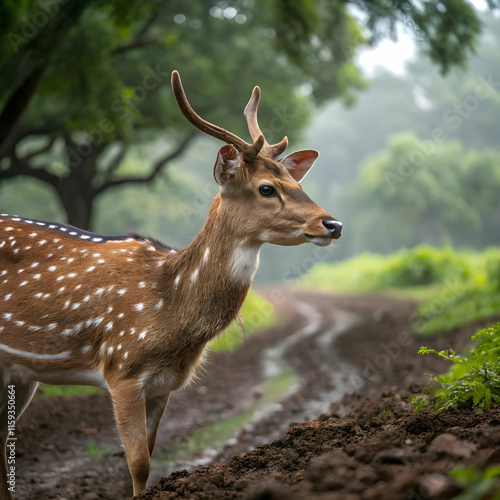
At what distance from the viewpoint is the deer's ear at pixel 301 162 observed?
14.6 feet

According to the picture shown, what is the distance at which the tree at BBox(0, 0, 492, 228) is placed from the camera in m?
8.30

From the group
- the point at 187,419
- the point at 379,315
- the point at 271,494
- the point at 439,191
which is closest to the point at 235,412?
the point at 187,419

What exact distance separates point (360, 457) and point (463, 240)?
43.4m

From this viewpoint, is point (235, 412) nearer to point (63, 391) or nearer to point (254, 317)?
point (63, 391)

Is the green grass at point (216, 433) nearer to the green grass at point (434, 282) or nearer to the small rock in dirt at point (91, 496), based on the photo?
the small rock in dirt at point (91, 496)

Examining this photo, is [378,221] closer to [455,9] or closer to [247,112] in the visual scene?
[455,9]

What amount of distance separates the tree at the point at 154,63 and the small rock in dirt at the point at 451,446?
7.16 meters

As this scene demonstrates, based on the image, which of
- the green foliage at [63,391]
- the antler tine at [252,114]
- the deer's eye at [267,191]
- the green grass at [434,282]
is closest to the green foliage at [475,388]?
the deer's eye at [267,191]

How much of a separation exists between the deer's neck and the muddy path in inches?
38.9

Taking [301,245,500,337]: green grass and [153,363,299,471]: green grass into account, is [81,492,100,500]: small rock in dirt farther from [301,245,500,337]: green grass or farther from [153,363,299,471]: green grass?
[301,245,500,337]: green grass

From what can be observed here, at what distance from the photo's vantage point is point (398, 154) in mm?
36844

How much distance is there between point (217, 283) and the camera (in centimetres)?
393

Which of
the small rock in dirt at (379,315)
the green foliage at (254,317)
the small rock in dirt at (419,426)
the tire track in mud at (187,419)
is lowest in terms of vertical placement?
the green foliage at (254,317)

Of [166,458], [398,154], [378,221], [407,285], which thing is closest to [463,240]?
[378,221]
